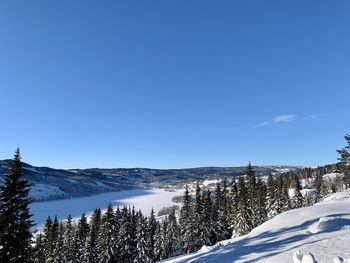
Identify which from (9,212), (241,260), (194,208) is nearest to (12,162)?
(9,212)

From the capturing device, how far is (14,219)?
23344 millimetres

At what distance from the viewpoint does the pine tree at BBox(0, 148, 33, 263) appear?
22.5 metres

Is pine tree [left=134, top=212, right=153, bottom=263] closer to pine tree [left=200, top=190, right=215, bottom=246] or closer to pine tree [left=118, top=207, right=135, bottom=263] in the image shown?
pine tree [left=118, top=207, right=135, bottom=263]

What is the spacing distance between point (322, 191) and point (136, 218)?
89.2m

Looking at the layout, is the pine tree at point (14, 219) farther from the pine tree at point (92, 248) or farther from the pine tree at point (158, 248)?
the pine tree at point (158, 248)

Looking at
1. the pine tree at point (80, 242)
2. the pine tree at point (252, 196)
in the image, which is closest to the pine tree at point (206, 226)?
the pine tree at point (252, 196)

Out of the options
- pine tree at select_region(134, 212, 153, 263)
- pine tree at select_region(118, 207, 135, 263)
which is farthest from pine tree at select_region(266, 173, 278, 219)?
pine tree at select_region(118, 207, 135, 263)

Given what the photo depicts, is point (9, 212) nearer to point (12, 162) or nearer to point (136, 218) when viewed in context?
point (12, 162)

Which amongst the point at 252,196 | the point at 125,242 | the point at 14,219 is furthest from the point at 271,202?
the point at 14,219

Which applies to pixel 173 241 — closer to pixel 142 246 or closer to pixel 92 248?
pixel 142 246

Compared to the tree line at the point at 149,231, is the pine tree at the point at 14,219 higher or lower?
higher

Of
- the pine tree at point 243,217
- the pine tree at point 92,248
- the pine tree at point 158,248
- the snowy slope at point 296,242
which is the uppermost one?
the snowy slope at point 296,242

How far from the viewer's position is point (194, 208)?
6022 centimetres

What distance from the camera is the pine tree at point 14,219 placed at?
74.0 ft
